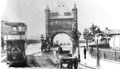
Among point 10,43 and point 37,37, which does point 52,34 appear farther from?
point 10,43

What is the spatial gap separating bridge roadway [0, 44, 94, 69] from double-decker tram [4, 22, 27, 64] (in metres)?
0.08

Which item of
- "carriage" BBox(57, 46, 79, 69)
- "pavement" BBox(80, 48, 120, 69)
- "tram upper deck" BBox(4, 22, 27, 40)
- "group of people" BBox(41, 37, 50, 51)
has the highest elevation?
"tram upper deck" BBox(4, 22, 27, 40)

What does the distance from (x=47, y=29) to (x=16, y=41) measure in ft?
1.72

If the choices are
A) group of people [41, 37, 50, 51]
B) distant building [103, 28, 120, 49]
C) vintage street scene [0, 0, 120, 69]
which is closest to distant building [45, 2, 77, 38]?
vintage street scene [0, 0, 120, 69]

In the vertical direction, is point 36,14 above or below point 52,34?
above

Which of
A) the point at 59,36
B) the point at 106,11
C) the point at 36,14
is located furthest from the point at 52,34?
the point at 106,11

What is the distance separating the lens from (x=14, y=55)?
322 centimetres

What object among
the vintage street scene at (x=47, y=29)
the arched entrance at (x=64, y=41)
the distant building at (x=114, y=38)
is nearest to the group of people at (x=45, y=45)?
the vintage street scene at (x=47, y=29)

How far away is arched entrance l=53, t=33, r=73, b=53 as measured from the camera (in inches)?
128

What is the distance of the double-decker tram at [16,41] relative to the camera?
10.5ft

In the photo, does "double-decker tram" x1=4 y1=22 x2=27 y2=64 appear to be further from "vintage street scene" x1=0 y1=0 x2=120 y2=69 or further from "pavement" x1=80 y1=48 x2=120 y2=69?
"pavement" x1=80 y1=48 x2=120 y2=69

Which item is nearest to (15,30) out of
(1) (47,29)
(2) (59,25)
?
(1) (47,29)

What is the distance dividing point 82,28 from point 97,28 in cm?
24

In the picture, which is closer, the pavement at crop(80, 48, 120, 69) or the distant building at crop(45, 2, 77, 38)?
the distant building at crop(45, 2, 77, 38)
